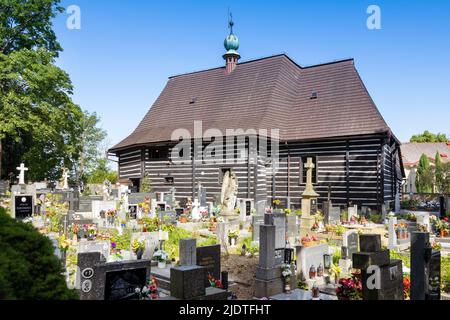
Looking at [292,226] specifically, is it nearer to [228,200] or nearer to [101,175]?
[228,200]

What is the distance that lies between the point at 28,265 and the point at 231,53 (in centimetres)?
2463

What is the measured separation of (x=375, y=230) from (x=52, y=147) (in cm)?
2130

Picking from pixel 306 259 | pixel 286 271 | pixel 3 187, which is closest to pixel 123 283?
pixel 286 271

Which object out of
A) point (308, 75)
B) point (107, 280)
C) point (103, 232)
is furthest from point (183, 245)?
point (308, 75)

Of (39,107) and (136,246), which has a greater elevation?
(39,107)

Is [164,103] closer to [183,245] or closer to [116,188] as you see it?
[116,188]

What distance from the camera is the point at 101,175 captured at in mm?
40344

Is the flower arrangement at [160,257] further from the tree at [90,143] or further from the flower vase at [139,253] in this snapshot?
the tree at [90,143]

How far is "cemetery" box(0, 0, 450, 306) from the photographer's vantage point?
19.5 feet

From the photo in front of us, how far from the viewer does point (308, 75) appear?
24.0m

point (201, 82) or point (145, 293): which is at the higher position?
point (201, 82)

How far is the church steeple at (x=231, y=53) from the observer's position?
26.4m

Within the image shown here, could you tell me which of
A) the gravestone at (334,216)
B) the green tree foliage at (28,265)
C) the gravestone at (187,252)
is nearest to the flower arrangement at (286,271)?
the gravestone at (187,252)

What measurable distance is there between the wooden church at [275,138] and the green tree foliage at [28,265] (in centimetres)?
1590
